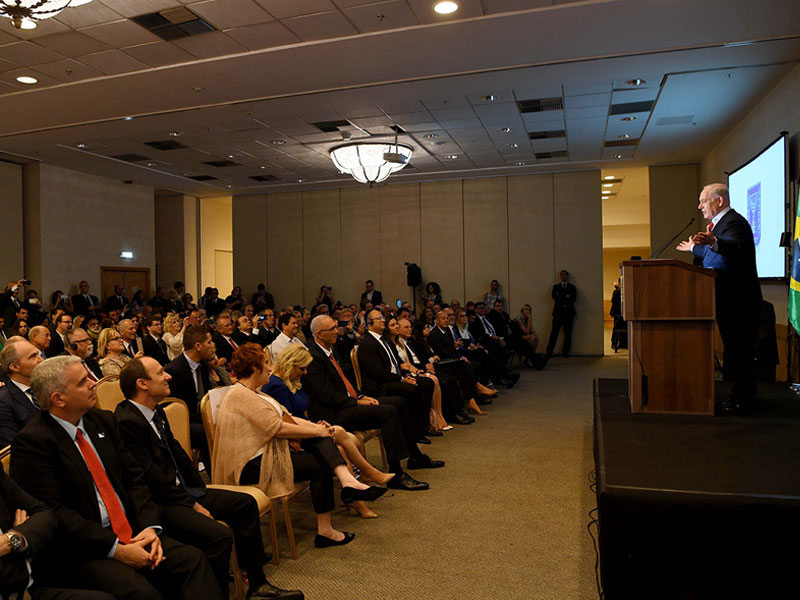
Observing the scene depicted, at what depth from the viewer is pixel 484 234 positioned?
47.6 ft

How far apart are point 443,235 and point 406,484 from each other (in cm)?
1085

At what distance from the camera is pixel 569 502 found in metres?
4.12

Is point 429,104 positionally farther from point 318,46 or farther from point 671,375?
point 671,375

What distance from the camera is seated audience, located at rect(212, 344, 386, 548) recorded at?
129 inches

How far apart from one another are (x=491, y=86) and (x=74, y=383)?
6.90 m

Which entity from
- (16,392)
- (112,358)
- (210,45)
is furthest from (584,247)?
(16,392)

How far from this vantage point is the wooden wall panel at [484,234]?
47.2 feet

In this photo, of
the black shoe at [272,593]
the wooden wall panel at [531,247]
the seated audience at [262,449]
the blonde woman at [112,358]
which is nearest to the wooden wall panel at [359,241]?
the wooden wall panel at [531,247]

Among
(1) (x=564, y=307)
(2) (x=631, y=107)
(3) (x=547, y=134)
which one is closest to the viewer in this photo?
(2) (x=631, y=107)

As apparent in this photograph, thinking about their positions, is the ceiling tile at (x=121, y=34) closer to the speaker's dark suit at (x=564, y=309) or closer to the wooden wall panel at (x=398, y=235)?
the wooden wall panel at (x=398, y=235)

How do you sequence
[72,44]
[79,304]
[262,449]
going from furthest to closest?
1. [79,304]
2. [72,44]
3. [262,449]

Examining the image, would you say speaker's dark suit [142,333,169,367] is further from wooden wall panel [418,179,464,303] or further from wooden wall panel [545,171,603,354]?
wooden wall panel [545,171,603,354]

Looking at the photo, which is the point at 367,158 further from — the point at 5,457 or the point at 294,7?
the point at 5,457

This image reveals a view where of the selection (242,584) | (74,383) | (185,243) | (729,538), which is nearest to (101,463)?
(74,383)
